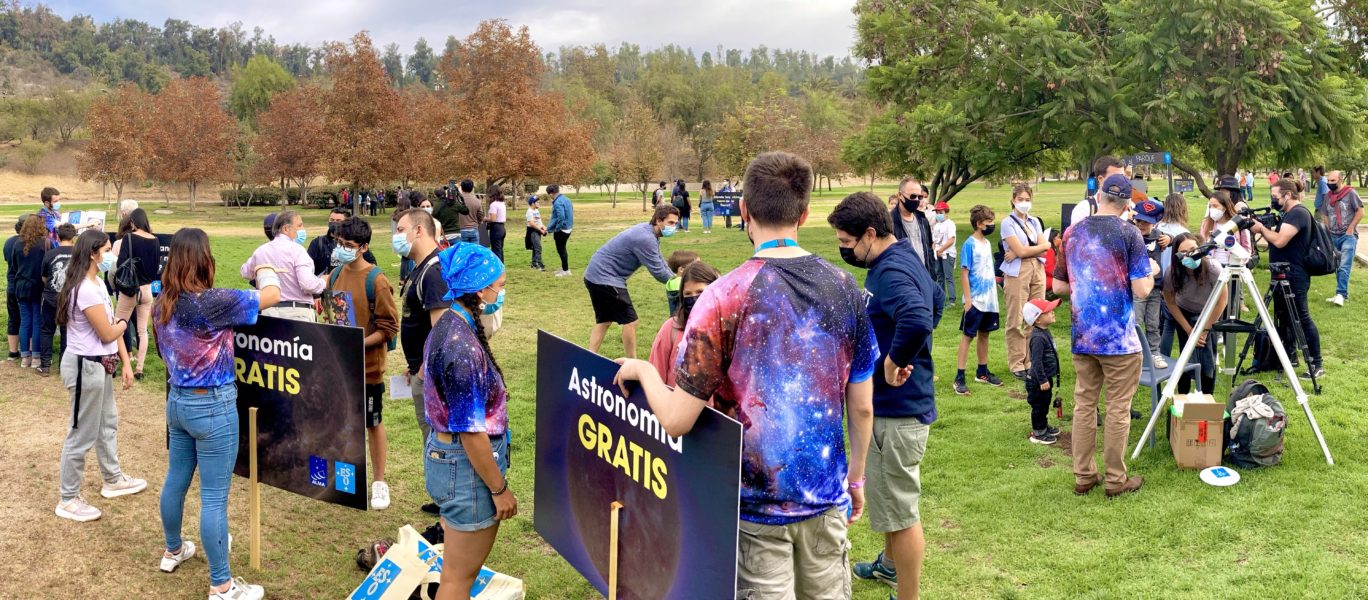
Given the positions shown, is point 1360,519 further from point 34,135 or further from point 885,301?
point 34,135

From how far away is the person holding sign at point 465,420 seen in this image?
3.55m

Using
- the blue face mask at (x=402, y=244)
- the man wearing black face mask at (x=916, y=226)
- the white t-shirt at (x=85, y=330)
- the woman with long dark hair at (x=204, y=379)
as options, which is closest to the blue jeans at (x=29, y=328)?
Result: the white t-shirt at (x=85, y=330)

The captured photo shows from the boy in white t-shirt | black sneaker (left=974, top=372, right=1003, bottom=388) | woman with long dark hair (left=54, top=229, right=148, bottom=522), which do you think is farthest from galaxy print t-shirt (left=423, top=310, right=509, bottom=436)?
the boy in white t-shirt

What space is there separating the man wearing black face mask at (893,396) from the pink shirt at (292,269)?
455cm

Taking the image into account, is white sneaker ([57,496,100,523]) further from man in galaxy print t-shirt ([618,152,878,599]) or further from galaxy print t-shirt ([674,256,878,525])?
galaxy print t-shirt ([674,256,878,525])

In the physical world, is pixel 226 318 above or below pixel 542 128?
below

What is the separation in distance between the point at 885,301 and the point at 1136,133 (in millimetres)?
14589

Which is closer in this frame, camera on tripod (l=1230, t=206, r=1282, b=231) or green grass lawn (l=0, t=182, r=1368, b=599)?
green grass lawn (l=0, t=182, r=1368, b=599)

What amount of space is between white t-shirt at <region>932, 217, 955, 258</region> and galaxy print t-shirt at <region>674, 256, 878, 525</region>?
1040 centimetres

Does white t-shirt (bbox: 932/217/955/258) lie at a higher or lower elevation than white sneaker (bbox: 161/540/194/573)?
higher

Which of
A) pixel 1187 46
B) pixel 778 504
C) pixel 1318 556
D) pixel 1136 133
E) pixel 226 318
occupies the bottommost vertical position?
pixel 1318 556

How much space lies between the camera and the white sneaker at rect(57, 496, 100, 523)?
18.4ft

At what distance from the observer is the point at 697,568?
2900 millimetres

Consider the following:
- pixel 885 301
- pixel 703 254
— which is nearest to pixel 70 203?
pixel 703 254
